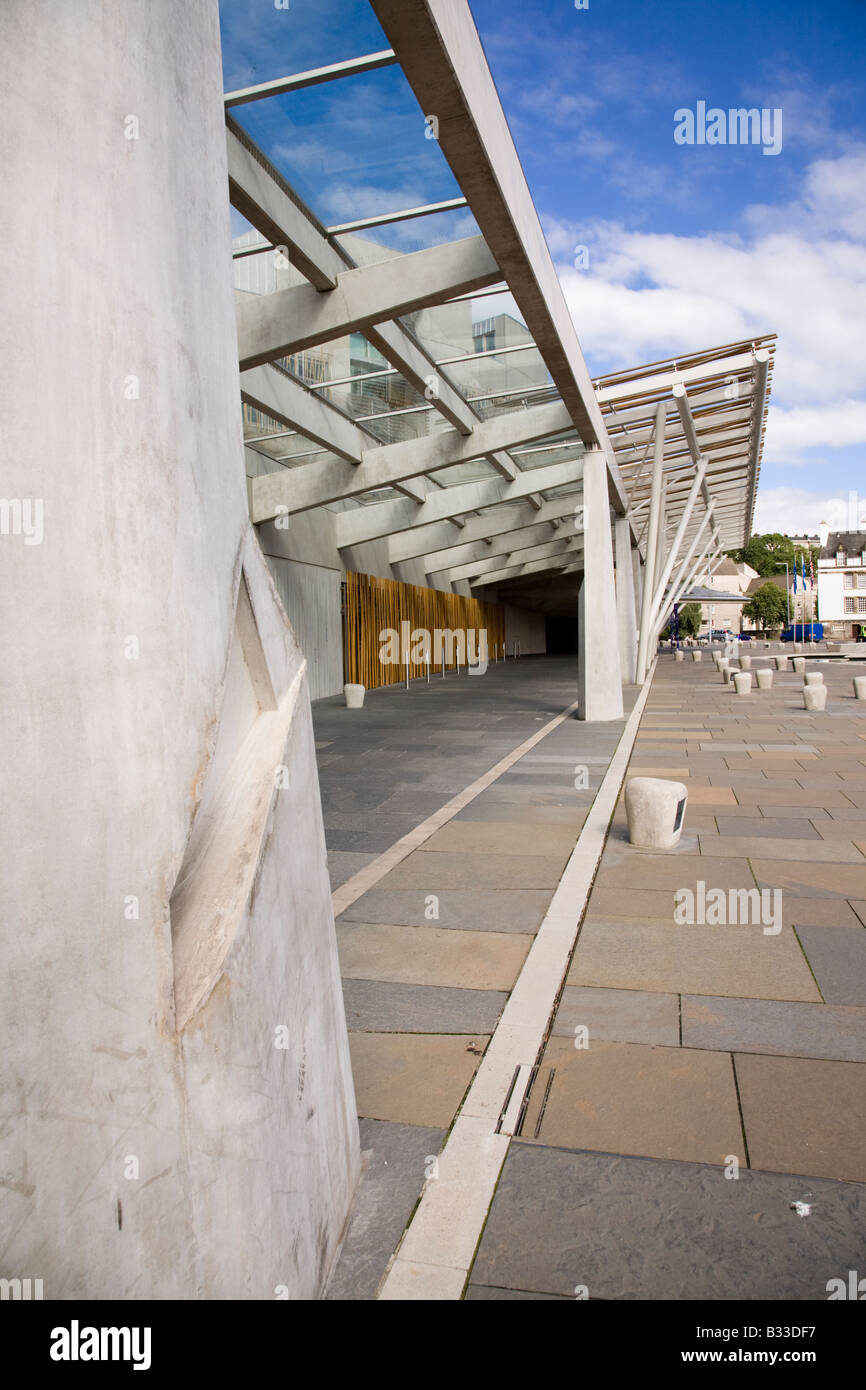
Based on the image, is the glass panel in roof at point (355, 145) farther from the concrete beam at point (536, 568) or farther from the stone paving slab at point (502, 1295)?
the concrete beam at point (536, 568)

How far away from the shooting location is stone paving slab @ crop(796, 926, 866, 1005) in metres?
4.11

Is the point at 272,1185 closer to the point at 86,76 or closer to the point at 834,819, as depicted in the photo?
the point at 86,76

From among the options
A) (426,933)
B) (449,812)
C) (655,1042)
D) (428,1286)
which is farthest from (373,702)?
(428,1286)

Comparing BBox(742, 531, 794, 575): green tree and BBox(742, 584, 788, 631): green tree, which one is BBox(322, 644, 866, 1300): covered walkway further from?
BBox(742, 531, 794, 575): green tree

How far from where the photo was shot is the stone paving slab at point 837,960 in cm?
411

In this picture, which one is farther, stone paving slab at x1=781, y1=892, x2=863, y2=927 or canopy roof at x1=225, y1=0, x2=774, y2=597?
canopy roof at x1=225, y1=0, x2=774, y2=597

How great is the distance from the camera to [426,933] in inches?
197

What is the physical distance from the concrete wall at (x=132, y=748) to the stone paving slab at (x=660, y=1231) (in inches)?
22.6

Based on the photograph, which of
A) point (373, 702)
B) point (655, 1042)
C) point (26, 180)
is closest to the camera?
point (26, 180)

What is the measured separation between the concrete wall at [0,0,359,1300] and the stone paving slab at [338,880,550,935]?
2869 millimetres

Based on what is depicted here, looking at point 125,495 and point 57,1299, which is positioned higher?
point 125,495

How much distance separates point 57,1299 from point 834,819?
7374 millimetres

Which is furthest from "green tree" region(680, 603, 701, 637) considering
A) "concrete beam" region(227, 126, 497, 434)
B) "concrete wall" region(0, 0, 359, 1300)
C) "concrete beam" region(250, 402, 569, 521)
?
"concrete wall" region(0, 0, 359, 1300)

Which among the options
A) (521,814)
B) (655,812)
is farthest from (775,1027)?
(521,814)
